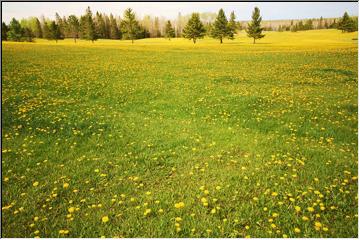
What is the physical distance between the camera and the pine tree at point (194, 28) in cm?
5445

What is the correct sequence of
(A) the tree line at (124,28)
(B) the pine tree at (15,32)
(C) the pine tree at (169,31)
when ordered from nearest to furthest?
(B) the pine tree at (15,32)
(A) the tree line at (124,28)
(C) the pine tree at (169,31)

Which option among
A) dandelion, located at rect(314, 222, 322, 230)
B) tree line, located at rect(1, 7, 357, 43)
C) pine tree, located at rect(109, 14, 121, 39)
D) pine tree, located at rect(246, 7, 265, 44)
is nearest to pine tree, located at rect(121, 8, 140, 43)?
tree line, located at rect(1, 7, 357, 43)

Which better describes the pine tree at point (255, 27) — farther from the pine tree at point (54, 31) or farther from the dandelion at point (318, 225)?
the dandelion at point (318, 225)

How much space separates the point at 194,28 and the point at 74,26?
23.1m

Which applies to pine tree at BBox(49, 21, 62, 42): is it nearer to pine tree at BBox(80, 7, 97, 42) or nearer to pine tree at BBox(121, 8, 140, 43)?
pine tree at BBox(80, 7, 97, 42)

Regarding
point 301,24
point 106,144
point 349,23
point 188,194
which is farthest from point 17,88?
point 301,24

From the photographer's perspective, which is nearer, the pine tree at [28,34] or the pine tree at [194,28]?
the pine tree at [28,34]

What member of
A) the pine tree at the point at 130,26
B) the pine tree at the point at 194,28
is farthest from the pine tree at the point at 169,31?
the pine tree at the point at 130,26

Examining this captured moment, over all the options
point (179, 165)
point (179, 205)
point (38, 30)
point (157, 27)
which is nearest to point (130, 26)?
point (38, 30)

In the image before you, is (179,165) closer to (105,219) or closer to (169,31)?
(105,219)

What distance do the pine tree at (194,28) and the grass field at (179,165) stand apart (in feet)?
154

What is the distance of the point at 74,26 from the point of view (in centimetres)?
5575

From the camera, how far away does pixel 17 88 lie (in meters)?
11.7

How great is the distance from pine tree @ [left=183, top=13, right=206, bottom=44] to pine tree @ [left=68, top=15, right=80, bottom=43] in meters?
A: 20.9
